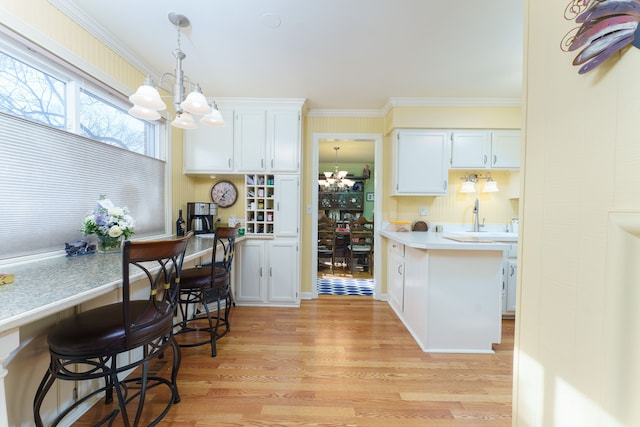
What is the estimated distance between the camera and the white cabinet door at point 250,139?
9.94 ft

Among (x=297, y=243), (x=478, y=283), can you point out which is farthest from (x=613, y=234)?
(x=297, y=243)

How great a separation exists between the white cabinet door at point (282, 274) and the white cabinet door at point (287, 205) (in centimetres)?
16

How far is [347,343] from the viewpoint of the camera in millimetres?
2207

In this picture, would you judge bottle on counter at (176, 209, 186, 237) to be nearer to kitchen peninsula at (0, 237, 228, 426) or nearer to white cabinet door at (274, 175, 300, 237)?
white cabinet door at (274, 175, 300, 237)

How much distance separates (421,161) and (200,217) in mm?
2751

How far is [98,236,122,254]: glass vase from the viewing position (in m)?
1.69

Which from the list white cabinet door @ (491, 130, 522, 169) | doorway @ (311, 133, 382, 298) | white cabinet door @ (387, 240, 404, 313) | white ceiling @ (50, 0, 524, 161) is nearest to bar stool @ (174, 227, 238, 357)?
doorway @ (311, 133, 382, 298)

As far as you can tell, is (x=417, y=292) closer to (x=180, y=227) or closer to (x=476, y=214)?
(x=476, y=214)

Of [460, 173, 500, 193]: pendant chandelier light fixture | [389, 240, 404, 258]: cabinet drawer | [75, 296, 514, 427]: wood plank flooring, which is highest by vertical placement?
[460, 173, 500, 193]: pendant chandelier light fixture

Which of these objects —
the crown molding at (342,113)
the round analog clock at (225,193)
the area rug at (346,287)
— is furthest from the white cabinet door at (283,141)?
the area rug at (346,287)

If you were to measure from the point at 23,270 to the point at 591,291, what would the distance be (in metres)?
2.33

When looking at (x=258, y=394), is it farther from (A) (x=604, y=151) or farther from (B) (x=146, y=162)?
(B) (x=146, y=162)

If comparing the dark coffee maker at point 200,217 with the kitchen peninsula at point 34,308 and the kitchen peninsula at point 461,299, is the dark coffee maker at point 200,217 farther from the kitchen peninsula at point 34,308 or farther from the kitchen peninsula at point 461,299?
the kitchen peninsula at point 461,299

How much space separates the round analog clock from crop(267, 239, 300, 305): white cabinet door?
802mm
